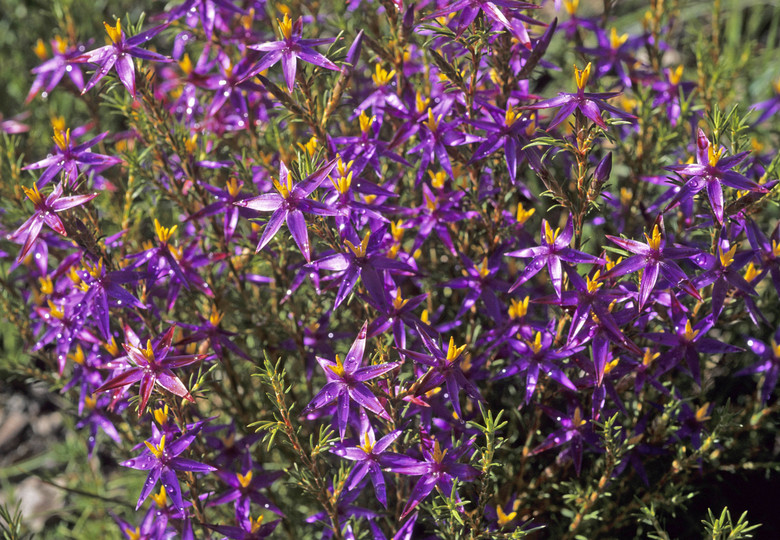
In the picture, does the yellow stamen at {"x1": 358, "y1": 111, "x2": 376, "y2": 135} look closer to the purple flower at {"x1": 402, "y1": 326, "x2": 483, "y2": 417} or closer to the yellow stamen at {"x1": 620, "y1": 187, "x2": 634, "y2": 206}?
the purple flower at {"x1": 402, "y1": 326, "x2": 483, "y2": 417}

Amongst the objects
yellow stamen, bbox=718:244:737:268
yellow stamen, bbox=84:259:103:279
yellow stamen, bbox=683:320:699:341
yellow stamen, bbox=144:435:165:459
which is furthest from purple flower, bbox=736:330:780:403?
yellow stamen, bbox=84:259:103:279

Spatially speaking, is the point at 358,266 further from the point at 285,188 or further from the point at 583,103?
the point at 583,103

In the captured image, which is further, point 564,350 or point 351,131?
point 351,131

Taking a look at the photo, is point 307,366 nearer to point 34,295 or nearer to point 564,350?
point 564,350

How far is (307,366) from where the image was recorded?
186 centimetres

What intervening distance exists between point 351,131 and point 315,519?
1134 mm

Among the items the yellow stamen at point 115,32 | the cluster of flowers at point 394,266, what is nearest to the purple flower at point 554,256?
the cluster of flowers at point 394,266

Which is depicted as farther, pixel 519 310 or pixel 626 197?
pixel 626 197

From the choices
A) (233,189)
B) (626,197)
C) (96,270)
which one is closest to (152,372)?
(96,270)

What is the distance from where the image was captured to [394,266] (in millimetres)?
1453

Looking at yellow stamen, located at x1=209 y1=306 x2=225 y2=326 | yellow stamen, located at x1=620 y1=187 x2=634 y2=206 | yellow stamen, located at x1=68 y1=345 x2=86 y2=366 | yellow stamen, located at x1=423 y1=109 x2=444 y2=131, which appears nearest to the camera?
yellow stamen, located at x1=423 y1=109 x2=444 y2=131

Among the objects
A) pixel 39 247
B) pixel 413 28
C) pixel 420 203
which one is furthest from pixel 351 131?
pixel 39 247

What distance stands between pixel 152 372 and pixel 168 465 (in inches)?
7.5

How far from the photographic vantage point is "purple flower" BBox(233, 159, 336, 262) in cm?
133
